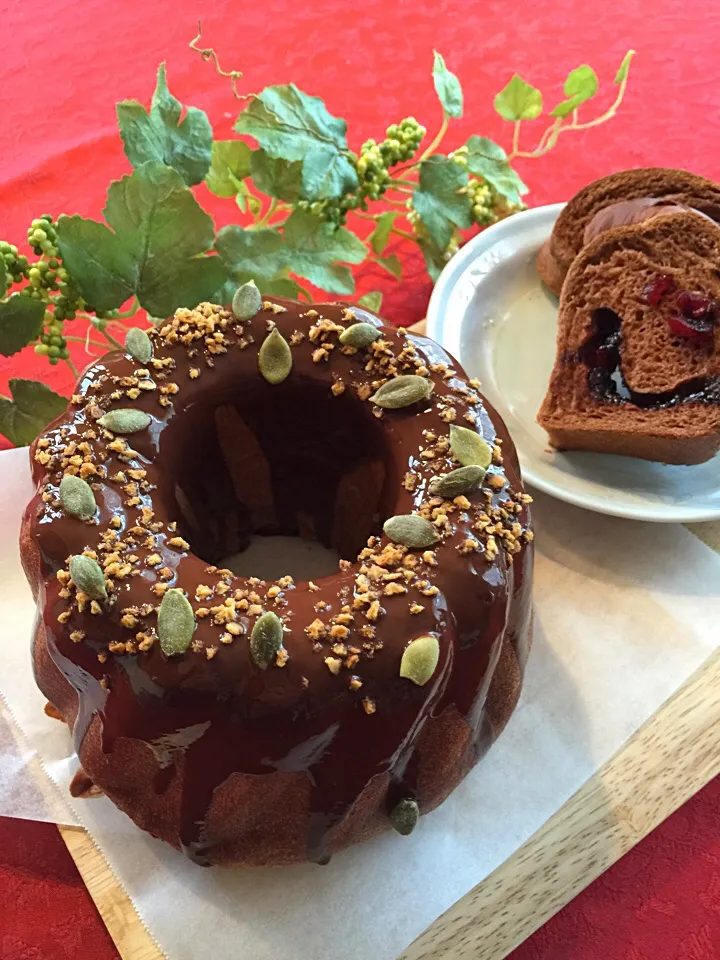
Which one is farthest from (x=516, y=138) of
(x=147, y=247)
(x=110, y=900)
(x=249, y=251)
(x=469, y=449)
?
(x=110, y=900)

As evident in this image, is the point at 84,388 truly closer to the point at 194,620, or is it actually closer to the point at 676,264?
the point at 194,620

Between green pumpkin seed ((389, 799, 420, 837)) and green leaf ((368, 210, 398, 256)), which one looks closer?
green pumpkin seed ((389, 799, 420, 837))

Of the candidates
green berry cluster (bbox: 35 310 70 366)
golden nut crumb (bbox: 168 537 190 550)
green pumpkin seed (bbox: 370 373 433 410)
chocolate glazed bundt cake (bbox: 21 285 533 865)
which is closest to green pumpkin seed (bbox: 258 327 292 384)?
chocolate glazed bundt cake (bbox: 21 285 533 865)

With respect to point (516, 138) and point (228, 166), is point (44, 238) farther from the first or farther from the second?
point (516, 138)

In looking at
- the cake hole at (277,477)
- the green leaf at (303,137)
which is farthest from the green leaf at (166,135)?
the cake hole at (277,477)

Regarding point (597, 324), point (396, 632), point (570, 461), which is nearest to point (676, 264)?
point (597, 324)

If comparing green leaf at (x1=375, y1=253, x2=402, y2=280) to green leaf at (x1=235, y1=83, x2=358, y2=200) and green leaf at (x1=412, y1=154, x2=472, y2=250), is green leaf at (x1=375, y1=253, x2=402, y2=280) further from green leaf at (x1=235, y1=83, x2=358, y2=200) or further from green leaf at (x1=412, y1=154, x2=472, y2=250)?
green leaf at (x1=235, y1=83, x2=358, y2=200)

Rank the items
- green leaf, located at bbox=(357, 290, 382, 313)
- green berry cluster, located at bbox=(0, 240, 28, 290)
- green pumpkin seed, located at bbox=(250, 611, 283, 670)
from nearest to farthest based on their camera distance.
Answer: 1. green pumpkin seed, located at bbox=(250, 611, 283, 670)
2. green berry cluster, located at bbox=(0, 240, 28, 290)
3. green leaf, located at bbox=(357, 290, 382, 313)
